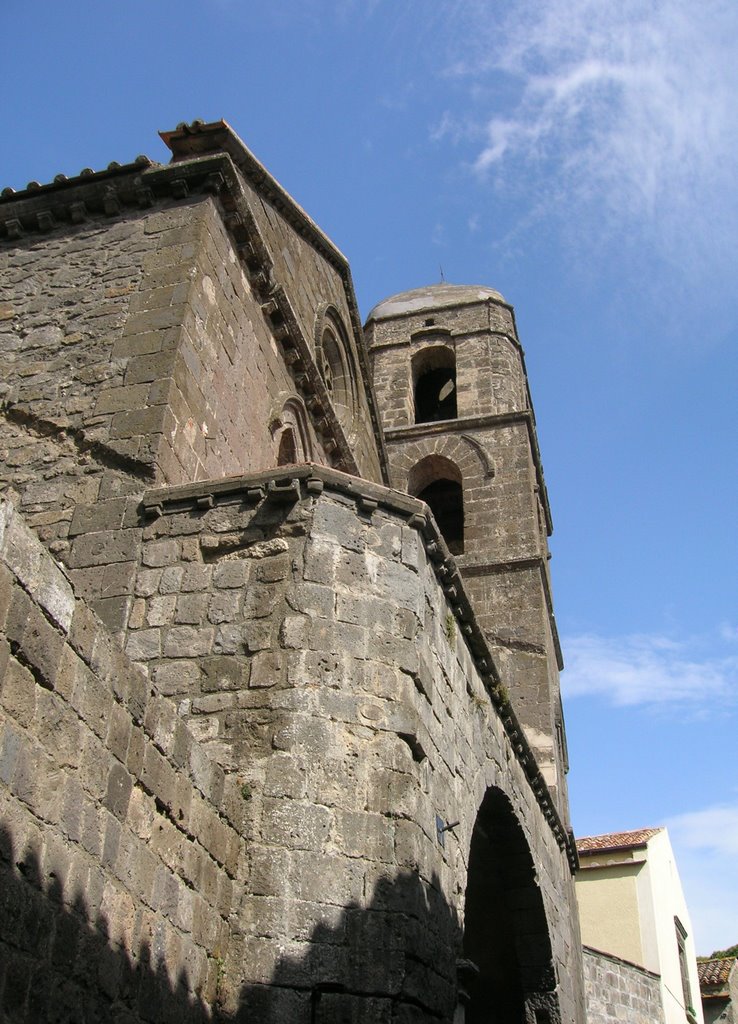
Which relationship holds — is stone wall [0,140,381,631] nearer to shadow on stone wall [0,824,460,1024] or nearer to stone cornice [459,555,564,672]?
shadow on stone wall [0,824,460,1024]

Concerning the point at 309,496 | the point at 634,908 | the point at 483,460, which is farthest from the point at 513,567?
the point at 309,496

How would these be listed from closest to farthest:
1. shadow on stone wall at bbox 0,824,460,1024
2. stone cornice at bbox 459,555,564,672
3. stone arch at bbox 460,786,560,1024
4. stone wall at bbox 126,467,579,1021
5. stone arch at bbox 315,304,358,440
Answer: shadow on stone wall at bbox 0,824,460,1024
stone wall at bbox 126,467,579,1021
stone arch at bbox 460,786,560,1024
stone arch at bbox 315,304,358,440
stone cornice at bbox 459,555,564,672

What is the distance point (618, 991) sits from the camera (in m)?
14.7

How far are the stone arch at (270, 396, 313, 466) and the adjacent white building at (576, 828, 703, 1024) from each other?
38.7ft

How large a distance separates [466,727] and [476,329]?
11.8m

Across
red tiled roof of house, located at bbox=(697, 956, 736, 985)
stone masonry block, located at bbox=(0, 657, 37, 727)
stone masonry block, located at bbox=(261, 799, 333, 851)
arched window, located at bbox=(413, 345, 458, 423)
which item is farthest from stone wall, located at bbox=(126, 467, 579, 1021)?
red tiled roof of house, located at bbox=(697, 956, 736, 985)

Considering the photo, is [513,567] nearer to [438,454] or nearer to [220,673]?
[438,454]

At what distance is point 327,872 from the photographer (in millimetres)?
4582

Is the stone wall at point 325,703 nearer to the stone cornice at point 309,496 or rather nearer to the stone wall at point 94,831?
the stone cornice at point 309,496

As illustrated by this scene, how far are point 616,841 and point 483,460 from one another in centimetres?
833

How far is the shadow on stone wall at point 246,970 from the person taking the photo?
3303mm

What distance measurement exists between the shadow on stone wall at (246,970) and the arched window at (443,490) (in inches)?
417

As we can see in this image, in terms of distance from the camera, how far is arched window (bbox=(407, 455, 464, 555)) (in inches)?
616

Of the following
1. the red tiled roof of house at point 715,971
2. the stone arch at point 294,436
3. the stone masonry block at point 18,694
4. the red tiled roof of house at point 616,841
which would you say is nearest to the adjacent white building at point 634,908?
the red tiled roof of house at point 616,841
